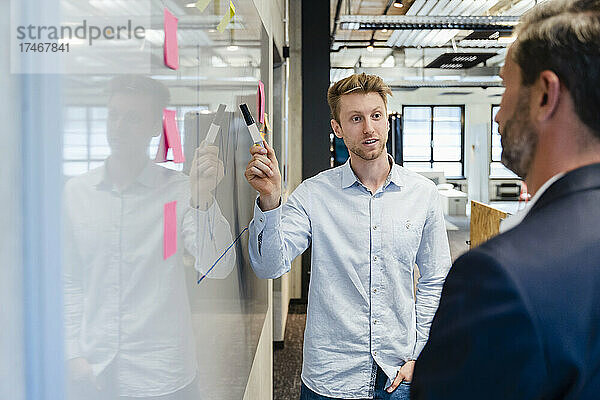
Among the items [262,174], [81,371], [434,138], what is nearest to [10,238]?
[81,371]

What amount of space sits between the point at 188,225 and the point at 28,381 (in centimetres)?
52

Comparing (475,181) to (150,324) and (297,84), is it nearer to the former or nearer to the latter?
(297,84)

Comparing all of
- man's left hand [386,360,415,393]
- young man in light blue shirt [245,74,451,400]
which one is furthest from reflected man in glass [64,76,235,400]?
man's left hand [386,360,415,393]

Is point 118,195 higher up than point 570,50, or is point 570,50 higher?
point 570,50

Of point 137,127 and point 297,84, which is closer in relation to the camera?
point 137,127

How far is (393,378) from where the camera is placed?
1.77m

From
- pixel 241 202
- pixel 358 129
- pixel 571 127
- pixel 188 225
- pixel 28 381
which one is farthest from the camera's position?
pixel 358 129

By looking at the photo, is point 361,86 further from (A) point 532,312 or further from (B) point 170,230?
(A) point 532,312

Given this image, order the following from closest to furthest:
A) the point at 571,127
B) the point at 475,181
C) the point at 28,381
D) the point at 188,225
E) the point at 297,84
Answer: the point at 28,381
the point at 571,127
the point at 188,225
the point at 297,84
the point at 475,181

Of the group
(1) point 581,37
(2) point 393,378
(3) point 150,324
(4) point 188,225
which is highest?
(1) point 581,37

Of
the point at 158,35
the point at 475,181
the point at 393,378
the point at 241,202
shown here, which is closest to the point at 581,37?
the point at 158,35

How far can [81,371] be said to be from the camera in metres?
0.55

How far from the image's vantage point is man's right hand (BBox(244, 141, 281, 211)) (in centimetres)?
159

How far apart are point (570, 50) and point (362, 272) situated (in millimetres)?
1158
